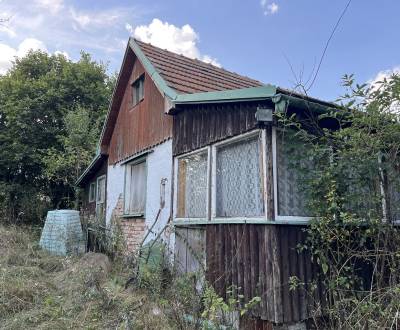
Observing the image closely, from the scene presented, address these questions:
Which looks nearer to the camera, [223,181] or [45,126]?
[223,181]

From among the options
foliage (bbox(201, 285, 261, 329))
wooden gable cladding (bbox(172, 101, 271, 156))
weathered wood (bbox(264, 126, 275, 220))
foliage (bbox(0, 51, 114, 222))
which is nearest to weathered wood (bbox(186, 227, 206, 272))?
foliage (bbox(201, 285, 261, 329))

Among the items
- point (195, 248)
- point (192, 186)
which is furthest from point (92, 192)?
point (195, 248)

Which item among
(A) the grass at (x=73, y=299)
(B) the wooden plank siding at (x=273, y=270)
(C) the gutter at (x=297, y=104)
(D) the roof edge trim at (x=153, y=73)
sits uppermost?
(D) the roof edge trim at (x=153, y=73)

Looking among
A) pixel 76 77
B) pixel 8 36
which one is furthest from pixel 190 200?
pixel 76 77

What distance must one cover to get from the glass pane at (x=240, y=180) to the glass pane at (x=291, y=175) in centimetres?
27

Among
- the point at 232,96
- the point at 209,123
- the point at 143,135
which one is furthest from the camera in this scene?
the point at 143,135

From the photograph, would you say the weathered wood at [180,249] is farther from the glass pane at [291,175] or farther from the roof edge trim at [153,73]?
the roof edge trim at [153,73]

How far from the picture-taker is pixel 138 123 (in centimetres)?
880

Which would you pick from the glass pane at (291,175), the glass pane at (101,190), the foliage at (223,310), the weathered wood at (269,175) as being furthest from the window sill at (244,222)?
the glass pane at (101,190)

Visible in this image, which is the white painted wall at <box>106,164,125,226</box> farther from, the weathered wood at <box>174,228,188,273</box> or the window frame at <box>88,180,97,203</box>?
the weathered wood at <box>174,228,188,273</box>

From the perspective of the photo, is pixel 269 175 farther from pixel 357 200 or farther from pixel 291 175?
pixel 357 200

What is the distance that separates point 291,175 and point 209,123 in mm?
1716

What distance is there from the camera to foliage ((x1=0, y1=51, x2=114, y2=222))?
1476 centimetres

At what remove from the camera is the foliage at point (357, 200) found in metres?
3.87
